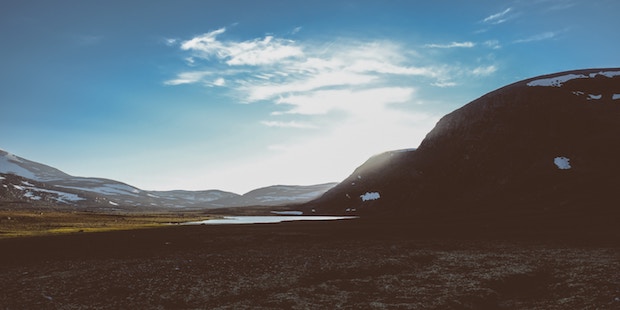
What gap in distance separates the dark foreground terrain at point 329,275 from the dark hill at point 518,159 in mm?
47036

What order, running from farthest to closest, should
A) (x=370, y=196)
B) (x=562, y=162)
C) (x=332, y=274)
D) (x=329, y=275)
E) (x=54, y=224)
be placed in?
1. (x=370, y=196)
2. (x=562, y=162)
3. (x=54, y=224)
4. (x=332, y=274)
5. (x=329, y=275)

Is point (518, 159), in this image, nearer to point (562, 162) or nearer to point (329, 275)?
point (562, 162)

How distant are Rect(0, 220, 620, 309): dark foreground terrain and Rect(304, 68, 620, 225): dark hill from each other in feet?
154

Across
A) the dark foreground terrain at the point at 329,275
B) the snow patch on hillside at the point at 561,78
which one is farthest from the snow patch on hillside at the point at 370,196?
the dark foreground terrain at the point at 329,275

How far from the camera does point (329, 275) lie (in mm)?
32219

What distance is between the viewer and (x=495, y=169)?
133 meters

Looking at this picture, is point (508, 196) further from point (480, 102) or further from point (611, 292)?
point (611, 292)

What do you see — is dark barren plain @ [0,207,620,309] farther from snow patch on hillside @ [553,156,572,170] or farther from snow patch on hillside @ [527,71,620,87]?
snow patch on hillside @ [527,71,620,87]

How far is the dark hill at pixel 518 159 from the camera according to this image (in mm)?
99562

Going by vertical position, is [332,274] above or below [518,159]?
below

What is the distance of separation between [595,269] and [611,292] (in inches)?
290

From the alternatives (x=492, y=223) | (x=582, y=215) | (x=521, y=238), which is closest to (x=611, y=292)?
(x=521, y=238)

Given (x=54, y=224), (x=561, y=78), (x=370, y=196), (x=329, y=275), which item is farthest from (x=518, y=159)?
(x=54, y=224)

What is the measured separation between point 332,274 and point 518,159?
119 meters
